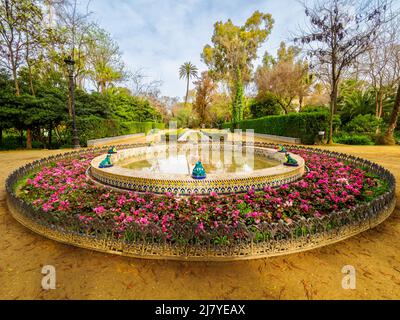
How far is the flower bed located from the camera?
266cm

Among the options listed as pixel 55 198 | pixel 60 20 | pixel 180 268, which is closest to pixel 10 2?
pixel 60 20

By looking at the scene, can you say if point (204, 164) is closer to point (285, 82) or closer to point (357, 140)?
point (357, 140)

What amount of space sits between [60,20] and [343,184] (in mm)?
22007

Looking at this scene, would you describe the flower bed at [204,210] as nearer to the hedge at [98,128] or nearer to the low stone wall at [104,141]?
the low stone wall at [104,141]

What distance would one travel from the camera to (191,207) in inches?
149

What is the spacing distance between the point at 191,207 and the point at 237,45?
122 feet

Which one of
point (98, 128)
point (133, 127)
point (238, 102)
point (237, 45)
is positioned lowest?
point (98, 128)

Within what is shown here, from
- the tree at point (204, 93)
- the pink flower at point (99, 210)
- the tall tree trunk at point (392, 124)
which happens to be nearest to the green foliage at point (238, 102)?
the tree at point (204, 93)

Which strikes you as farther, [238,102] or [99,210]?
[238,102]

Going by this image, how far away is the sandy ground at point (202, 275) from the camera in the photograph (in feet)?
6.79

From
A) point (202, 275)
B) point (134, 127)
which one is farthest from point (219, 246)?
point (134, 127)

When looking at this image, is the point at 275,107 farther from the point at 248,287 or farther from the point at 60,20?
the point at 248,287

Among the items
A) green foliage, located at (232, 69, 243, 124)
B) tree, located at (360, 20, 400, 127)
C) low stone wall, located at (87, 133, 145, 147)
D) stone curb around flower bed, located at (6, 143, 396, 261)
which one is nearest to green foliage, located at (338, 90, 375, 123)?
tree, located at (360, 20, 400, 127)

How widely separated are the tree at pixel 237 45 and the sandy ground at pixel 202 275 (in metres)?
33.1
